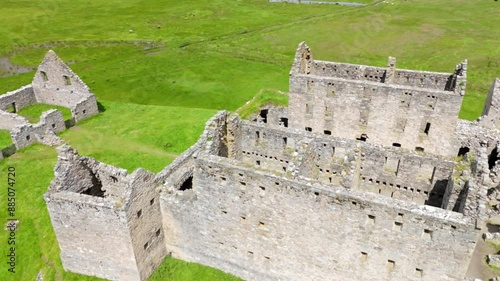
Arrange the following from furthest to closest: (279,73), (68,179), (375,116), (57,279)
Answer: (279,73), (375,116), (57,279), (68,179)

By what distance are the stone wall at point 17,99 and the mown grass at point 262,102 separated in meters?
27.6

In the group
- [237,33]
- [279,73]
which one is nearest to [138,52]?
[237,33]

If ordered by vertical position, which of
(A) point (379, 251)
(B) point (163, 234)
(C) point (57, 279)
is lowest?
(C) point (57, 279)

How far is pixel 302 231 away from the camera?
67.7 feet

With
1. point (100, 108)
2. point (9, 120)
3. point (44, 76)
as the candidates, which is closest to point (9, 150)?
point (9, 120)

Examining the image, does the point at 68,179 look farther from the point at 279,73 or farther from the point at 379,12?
the point at 379,12

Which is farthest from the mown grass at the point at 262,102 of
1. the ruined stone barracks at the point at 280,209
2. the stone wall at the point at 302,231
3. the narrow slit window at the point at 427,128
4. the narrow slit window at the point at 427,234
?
the narrow slit window at the point at 427,234

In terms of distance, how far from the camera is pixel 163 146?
36.9 m

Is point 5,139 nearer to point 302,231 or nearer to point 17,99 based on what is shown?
point 17,99

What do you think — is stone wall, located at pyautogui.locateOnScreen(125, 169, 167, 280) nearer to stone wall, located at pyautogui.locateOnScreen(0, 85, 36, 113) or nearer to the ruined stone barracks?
the ruined stone barracks

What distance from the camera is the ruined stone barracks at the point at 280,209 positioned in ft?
60.5

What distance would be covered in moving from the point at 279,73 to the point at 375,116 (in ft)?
109

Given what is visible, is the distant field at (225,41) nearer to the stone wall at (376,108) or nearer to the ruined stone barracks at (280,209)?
the stone wall at (376,108)

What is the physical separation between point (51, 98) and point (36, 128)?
1090cm
